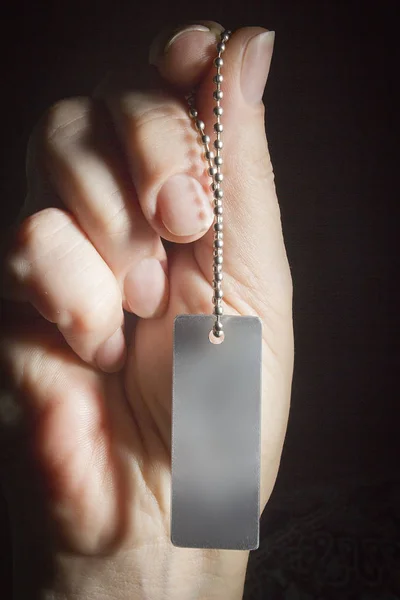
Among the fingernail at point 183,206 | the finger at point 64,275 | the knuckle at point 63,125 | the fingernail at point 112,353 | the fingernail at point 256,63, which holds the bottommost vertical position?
the fingernail at point 112,353

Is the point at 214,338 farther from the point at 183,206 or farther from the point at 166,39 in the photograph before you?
the point at 166,39

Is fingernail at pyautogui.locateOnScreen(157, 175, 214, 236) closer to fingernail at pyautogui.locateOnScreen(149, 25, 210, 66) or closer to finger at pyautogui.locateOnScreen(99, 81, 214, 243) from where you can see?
finger at pyautogui.locateOnScreen(99, 81, 214, 243)

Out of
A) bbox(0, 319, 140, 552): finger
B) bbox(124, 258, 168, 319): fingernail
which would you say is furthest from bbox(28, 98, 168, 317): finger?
bbox(0, 319, 140, 552): finger

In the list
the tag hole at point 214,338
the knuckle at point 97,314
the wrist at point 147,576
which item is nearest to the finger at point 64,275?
the knuckle at point 97,314

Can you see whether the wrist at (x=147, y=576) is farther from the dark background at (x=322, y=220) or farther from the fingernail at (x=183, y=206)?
the fingernail at (x=183, y=206)

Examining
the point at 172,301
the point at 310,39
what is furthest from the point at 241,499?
the point at 310,39
